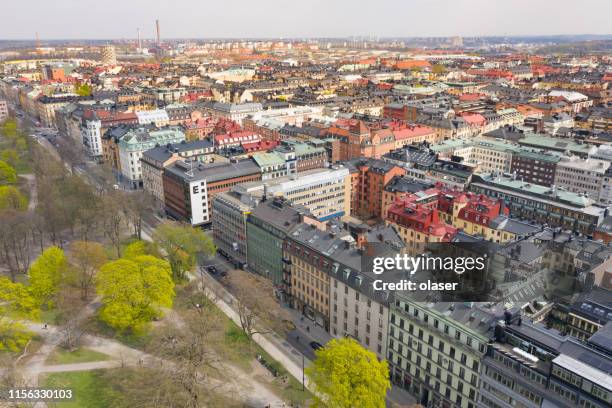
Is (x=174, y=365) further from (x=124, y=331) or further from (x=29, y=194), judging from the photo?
(x=29, y=194)

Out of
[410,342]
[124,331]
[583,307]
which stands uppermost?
[583,307]

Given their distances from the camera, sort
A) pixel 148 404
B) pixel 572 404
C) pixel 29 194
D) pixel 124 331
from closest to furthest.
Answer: pixel 572 404 < pixel 148 404 < pixel 124 331 < pixel 29 194

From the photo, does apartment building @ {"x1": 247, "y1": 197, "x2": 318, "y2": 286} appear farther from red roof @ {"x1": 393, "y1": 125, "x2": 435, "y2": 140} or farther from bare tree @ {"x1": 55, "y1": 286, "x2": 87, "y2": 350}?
red roof @ {"x1": 393, "y1": 125, "x2": 435, "y2": 140}

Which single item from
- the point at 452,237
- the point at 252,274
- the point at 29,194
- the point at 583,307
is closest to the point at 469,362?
the point at 583,307

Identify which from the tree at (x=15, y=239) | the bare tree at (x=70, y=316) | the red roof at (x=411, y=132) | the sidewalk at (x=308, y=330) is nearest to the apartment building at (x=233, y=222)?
the sidewalk at (x=308, y=330)

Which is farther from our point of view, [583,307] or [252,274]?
[252,274]

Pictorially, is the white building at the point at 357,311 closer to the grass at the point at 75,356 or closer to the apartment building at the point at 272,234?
the apartment building at the point at 272,234

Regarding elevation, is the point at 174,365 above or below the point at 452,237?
below

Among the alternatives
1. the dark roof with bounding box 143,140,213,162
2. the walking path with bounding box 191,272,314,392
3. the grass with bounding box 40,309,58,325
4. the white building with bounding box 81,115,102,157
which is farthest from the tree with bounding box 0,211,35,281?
the white building with bounding box 81,115,102,157
